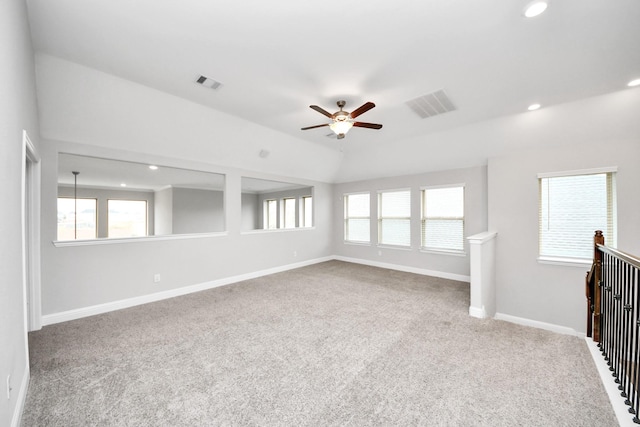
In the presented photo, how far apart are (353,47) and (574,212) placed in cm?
449

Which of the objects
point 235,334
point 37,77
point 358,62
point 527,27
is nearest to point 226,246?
point 235,334

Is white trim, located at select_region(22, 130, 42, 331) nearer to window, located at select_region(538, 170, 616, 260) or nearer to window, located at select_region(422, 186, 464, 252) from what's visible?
window, located at select_region(422, 186, 464, 252)

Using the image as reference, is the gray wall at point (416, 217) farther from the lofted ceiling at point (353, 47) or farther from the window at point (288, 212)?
the window at point (288, 212)

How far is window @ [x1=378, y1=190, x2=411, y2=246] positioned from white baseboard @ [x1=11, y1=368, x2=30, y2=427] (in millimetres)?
6112

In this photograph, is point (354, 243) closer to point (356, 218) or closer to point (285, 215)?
point (356, 218)

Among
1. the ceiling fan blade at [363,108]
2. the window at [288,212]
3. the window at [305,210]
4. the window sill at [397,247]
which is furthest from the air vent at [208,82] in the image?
the window at [288,212]

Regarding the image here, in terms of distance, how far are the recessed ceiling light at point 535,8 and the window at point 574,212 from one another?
10.6ft

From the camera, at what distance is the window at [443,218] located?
17.7 ft

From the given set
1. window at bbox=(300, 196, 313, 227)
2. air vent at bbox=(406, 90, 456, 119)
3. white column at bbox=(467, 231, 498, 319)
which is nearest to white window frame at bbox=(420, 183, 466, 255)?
white column at bbox=(467, 231, 498, 319)

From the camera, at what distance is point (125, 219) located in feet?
22.6

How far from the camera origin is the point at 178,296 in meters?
4.13

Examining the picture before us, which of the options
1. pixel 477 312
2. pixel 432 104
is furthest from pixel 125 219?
pixel 477 312

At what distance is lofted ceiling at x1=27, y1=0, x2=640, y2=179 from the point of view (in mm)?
1896

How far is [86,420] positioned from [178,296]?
2.61 meters
